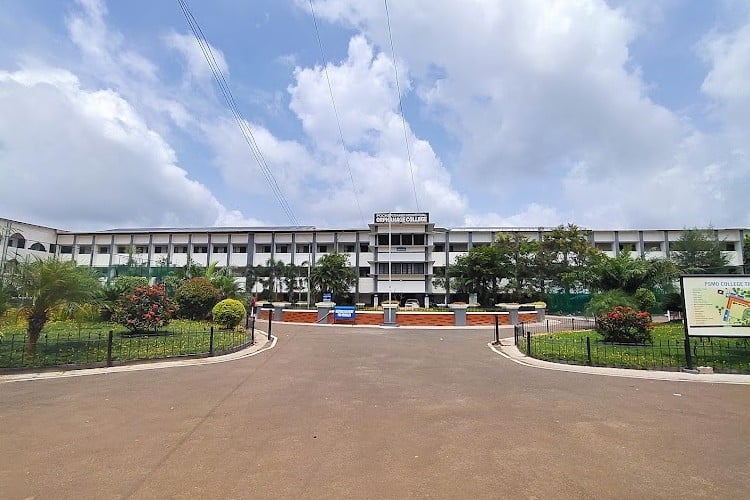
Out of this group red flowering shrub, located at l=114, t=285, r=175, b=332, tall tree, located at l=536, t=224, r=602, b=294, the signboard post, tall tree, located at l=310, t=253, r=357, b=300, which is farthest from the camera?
tall tree, located at l=310, t=253, r=357, b=300

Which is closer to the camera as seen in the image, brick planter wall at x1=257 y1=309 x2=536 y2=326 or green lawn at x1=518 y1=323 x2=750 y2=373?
green lawn at x1=518 y1=323 x2=750 y2=373

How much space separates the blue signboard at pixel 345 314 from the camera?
102ft

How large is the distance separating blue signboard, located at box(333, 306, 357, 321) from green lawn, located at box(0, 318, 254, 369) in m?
11.4

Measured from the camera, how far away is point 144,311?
1806 cm

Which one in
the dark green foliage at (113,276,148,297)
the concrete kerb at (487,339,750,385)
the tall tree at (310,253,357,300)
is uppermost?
the tall tree at (310,253,357,300)

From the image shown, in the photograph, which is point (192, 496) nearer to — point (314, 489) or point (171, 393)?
point (314, 489)

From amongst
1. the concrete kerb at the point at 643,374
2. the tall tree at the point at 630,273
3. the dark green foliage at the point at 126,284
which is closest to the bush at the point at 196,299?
the dark green foliage at the point at 126,284

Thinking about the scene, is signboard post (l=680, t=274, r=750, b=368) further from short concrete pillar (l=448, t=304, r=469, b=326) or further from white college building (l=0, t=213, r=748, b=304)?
white college building (l=0, t=213, r=748, b=304)

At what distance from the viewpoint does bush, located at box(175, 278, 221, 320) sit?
24.9 m

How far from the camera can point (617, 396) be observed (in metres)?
9.41

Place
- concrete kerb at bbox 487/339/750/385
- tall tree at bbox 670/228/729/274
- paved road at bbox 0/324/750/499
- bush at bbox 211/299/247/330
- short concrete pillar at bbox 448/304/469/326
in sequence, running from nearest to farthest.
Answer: paved road at bbox 0/324/750/499 < concrete kerb at bbox 487/339/750/385 < bush at bbox 211/299/247/330 < short concrete pillar at bbox 448/304/469/326 < tall tree at bbox 670/228/729/274

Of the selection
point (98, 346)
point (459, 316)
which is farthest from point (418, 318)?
point (98, 346)

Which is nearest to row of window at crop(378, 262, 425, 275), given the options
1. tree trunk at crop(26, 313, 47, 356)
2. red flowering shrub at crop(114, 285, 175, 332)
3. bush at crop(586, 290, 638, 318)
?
bush at crop(586, 290, 638, 318)

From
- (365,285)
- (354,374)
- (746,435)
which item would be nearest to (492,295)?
(365,285)
